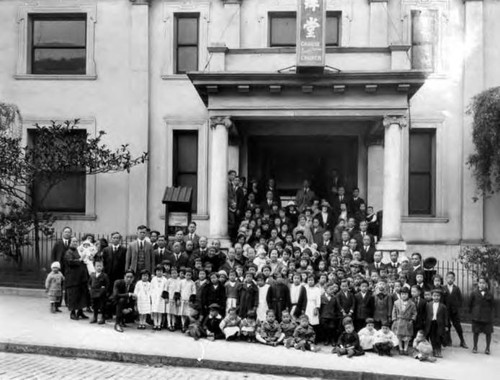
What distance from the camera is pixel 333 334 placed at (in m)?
12.6

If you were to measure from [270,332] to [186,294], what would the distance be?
6.19 feet

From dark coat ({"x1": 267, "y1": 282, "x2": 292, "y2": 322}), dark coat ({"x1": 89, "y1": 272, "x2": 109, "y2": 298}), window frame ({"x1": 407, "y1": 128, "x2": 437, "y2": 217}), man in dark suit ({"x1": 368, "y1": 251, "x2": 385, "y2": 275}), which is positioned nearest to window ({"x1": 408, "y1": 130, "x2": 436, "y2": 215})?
window frame ({"x1": 407, "y1": 128, "x2": 437, "y2": 217})

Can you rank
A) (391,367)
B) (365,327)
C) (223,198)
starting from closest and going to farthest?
(391,367)
(365,327)
(223,198)

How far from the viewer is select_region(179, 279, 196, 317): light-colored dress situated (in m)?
13.0

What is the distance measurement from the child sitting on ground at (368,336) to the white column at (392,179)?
12.6 ft

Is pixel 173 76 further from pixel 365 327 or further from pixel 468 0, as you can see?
pixel 365 327

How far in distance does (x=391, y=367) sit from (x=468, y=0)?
12389mm

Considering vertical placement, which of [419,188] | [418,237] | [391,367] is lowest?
[391,367]

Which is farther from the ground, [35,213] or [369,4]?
[369,4]

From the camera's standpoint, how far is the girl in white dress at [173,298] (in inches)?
513

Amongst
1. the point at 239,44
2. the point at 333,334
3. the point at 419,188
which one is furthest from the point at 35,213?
the point at 419,188

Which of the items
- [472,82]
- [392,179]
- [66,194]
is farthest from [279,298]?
[66,194]

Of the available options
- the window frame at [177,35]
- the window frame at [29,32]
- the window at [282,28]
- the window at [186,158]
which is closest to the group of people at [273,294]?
the window at [186,158]

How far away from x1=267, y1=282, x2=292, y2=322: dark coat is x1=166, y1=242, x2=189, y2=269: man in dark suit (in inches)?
80.7
